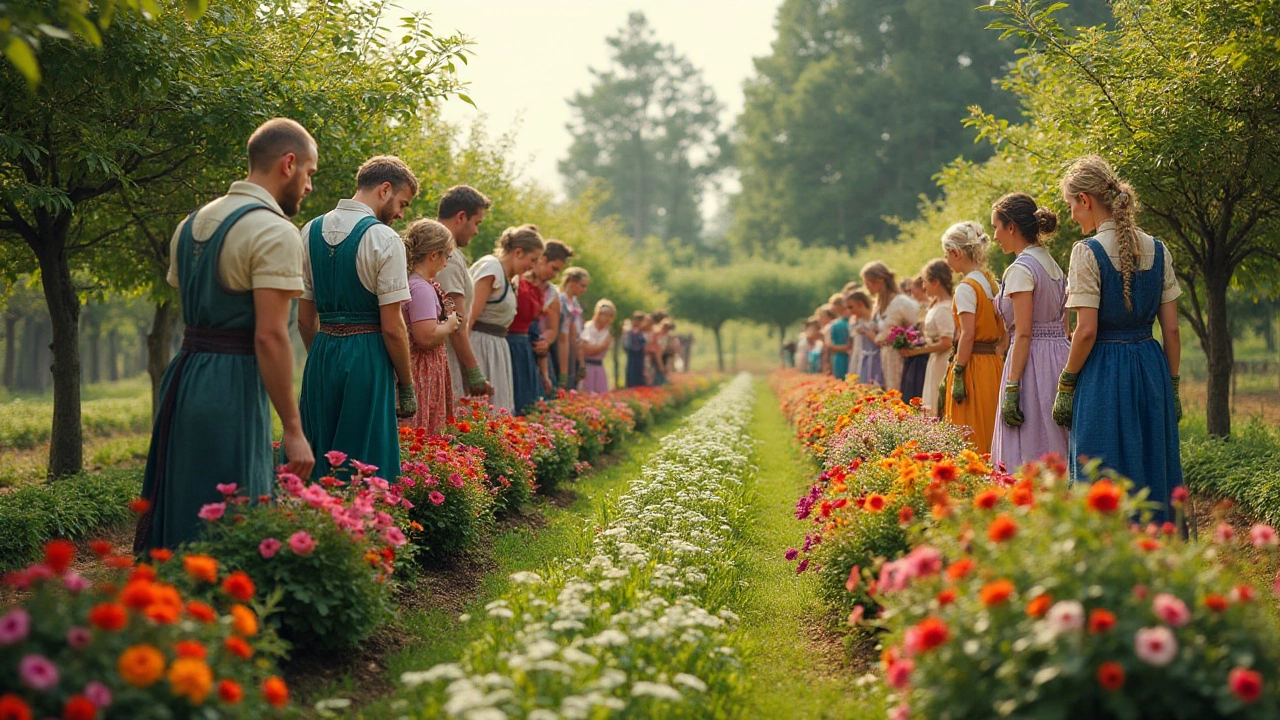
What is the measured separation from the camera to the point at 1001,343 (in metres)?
6.85

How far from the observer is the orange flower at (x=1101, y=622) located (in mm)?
2367

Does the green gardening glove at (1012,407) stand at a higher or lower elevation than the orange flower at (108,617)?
higher

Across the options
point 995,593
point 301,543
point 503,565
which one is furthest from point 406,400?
point 995,593

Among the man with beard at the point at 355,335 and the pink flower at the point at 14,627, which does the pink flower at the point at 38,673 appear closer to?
the pink flower at the point at 14,627

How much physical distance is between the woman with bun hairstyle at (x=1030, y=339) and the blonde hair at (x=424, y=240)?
337cm

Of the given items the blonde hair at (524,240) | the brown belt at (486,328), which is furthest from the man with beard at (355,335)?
the blonde hair at (524,240)

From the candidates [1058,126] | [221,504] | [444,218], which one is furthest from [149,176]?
[1058,126]

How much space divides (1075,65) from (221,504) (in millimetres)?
8230

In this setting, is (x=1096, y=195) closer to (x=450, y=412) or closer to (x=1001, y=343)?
(x=1001, y=343)

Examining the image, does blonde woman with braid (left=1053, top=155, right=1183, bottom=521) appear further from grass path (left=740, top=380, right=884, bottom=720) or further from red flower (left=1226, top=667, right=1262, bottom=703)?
red flower (left=1226, top=667, right=1262, bottom=703)

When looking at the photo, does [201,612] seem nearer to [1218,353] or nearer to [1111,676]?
[1111,676]

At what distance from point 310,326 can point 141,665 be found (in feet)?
10.6

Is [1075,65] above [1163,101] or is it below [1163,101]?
above

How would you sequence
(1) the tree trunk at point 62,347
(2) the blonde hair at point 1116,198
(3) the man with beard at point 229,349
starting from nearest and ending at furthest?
(3) the man with beard at point 229,349 → (2) the blonde hair at point 1116,198 → (1) the tree trunk at point 62,347
